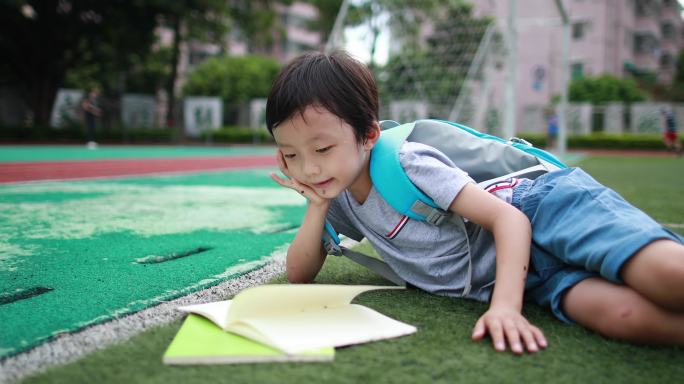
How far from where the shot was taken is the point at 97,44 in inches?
794

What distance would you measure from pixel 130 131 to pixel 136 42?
3.03 m

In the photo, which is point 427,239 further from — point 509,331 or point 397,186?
point 509,331

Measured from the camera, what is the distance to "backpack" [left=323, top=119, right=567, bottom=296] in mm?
1627

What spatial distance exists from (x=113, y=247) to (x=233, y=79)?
2909cm

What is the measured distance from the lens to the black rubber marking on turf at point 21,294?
66.9 inches

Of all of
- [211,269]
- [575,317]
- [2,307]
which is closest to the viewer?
[575,317]

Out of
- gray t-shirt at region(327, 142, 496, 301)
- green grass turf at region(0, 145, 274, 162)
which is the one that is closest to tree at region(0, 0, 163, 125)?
green grass turf at region(0, 145, 274, 162)

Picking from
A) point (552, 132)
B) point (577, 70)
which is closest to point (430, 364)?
point (552, 132)

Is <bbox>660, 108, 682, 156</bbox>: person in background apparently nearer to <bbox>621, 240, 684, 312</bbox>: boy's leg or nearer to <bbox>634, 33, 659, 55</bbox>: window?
<bbox>621, 240, 684, 312</bbox>: boy's leg

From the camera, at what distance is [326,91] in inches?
62.2

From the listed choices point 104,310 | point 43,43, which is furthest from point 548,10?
point 104,310

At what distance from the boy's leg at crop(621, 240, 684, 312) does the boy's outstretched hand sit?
252mm

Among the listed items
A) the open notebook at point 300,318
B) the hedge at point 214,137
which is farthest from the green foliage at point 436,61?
the open notebook at point 300,318

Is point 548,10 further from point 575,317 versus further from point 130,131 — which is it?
point 575,317
